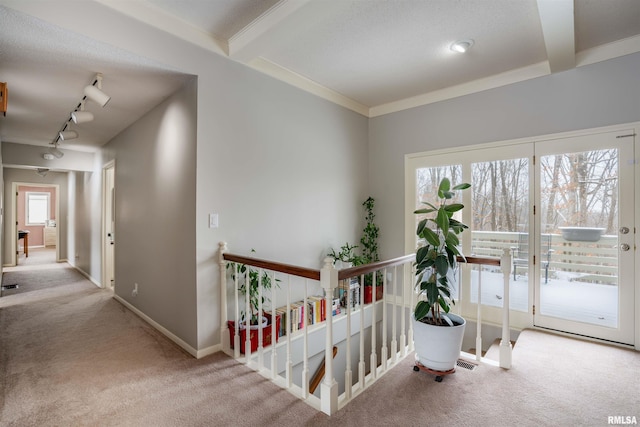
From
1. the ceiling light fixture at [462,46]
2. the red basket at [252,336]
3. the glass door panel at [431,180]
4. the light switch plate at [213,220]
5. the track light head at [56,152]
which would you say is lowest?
the red basket at [252,336]

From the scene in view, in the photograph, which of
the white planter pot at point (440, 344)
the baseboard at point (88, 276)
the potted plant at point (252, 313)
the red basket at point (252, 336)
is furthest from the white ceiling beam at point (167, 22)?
the baseboard at point (88, 276)

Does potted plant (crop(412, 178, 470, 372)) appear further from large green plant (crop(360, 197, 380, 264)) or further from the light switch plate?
large green plant (crop(360, 197, 380, 264))

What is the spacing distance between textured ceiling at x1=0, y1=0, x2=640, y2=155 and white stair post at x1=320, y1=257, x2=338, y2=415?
1622 mm

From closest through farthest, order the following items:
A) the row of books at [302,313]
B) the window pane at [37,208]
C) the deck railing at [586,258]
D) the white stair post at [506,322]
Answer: the white stair post at [506,322] → the deck railing at [586,258] → the row of books at [302,313] → the window pane at [37,208]

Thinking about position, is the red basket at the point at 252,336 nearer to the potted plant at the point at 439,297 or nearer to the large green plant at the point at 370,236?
the potted plant at the point at 439,297

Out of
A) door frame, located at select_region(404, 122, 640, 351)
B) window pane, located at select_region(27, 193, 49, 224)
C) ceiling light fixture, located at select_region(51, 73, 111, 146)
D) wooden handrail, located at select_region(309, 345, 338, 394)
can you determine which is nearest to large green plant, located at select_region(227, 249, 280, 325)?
wooden handrail, located at select_region(309, 345, 338, 394)

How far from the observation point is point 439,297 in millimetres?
2305

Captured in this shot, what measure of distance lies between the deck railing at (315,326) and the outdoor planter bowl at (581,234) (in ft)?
3.45

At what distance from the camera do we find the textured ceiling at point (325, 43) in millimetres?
2115

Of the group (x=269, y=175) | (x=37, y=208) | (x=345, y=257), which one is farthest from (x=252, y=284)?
(x=37, y=208)

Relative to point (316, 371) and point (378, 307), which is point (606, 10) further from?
point (316, 371)

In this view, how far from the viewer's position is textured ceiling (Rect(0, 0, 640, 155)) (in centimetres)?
212

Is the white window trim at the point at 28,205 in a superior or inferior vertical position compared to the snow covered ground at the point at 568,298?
superior

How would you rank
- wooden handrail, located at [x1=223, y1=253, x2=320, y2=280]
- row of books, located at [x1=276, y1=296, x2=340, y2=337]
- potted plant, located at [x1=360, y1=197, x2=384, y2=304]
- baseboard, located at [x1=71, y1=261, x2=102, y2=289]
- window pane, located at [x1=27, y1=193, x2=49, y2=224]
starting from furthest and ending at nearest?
window pane, located at [x1=27, y1=193, x2=49, y2=224]
baseboard, located at [x1=71, y1=261, x2=102, y2=289]
potted plant, located at [x1=360, y1=197, x2=384, y2=304]
row of books, located at [x1=276, y1=296, x2=340, y2=337]
wooden handrail, located at [x1=223, y1=253, x2=320, y2=280]
